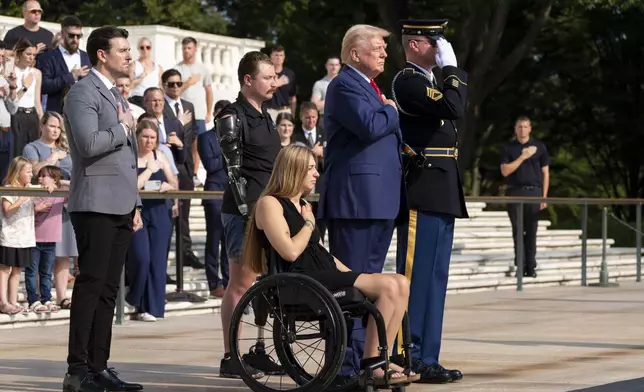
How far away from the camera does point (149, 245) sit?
43.5 feet

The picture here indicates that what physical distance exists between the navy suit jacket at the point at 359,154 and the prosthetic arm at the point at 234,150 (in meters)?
0.76

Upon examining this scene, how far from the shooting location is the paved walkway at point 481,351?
898 cm

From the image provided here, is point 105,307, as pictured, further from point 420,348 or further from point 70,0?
point 70,0

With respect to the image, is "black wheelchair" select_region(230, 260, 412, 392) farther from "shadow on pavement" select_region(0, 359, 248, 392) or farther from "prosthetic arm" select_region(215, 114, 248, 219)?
"prosthetic arm" select_region(215, 114, 248, 219)

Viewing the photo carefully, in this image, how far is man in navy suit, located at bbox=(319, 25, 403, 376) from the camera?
855cm

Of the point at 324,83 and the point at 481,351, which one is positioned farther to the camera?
the point at 324,83

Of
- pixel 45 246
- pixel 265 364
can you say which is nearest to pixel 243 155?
pixel 265 364

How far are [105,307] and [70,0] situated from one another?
27222 mm

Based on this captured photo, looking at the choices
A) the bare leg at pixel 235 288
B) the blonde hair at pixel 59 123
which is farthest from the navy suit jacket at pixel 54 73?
the bare leg at pixel 235 288

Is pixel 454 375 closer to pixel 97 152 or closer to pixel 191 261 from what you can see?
pixel 97 152

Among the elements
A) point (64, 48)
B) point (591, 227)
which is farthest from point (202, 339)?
point (591, 227)

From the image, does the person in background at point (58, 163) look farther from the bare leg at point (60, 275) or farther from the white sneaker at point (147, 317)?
the white sneaker at point (147, 317)

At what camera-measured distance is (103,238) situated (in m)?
8.37

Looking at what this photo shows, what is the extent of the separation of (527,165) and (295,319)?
436 inches
